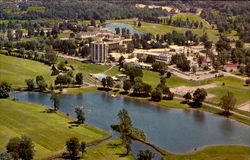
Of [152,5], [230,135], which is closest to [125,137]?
[230,135]

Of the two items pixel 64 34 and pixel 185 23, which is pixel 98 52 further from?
pixel 185 23

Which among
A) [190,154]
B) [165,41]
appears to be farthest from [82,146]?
[165,41]

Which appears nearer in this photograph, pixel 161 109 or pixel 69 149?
pixel 69 149

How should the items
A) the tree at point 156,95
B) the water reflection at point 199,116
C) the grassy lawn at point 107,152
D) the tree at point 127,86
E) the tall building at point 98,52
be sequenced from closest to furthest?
the grassy lawn at point 107,152 < the water reflection at point 199,116 < the tree at point 156,95 < the tree at point 127,86 < the tall building at point 98,52

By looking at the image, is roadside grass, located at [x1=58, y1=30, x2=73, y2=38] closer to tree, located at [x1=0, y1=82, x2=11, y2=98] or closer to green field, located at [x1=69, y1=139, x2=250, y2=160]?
tree, located at [x1=0, y1=82, x2=11, y2=98]

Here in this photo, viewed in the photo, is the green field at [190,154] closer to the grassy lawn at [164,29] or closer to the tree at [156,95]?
the tree at [156,95]

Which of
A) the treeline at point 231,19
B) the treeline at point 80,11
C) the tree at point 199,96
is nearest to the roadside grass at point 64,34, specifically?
the treeline at point 80,11

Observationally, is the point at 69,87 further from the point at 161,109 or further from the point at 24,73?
the point at 161,109
